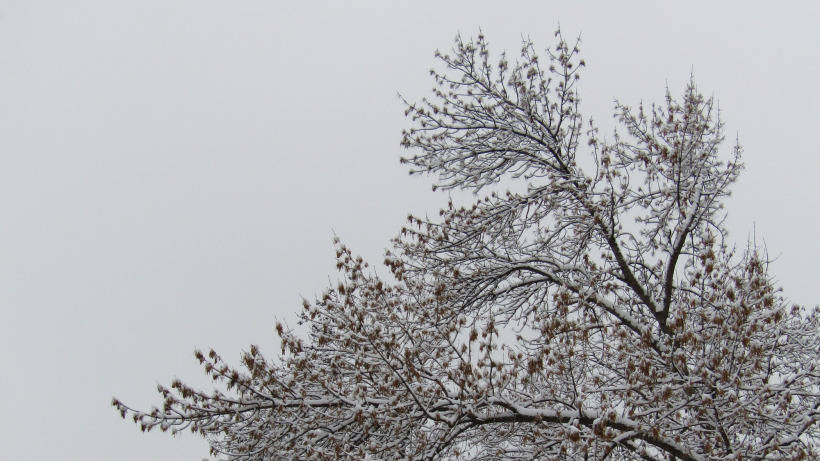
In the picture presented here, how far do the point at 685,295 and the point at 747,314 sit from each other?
2521 millimetres

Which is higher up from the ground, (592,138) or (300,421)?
(592,138)

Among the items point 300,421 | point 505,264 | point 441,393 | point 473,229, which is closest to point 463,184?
point 473,229

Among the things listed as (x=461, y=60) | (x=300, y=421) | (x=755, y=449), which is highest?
(x=461, y=60)

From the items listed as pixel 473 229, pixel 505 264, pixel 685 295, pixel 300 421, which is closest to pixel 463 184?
pixel 473 229

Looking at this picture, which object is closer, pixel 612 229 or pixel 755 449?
pixel 755 449

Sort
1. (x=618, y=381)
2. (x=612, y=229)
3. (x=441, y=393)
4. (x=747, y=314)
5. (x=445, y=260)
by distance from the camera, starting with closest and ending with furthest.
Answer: (x=747, y=314), (x=441, y=393), (x=618, y=381), (x=612, y=229), (x=445, y=260)

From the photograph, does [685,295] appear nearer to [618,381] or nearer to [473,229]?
[618,381]

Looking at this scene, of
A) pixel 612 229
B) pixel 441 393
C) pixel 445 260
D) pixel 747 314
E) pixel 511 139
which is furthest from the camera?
pixel 511 139

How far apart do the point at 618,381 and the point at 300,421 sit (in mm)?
3369

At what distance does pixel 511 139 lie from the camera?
7.79 meters

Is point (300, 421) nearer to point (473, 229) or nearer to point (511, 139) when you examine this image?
point (473, 229)

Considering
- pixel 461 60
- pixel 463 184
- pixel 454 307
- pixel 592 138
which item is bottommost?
pixel 454 307

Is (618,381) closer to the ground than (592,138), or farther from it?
closer to the ground

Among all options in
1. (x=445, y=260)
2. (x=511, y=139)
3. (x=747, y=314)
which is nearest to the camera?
(x=747, y=314)
